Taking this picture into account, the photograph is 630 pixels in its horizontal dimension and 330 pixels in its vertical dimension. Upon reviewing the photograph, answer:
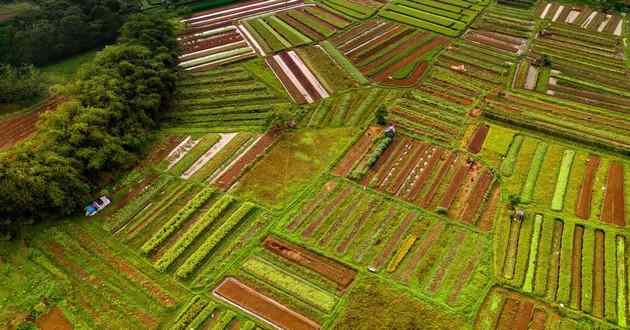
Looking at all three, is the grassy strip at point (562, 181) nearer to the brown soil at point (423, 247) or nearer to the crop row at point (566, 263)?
the crop row at point (566, 263)

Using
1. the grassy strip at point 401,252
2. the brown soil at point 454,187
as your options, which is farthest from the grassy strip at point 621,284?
the grassy strip at point 401,252

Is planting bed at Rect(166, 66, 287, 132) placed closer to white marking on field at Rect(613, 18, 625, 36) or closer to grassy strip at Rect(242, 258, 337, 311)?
grassy strip at Rect(242, 258, 337, 311)

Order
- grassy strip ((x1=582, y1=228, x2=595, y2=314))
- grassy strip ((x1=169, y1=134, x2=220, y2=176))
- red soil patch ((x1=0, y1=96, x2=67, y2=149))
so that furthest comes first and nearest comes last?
red soil patch ((x1=0, y1=96, x2=67, y2=149)) → grassy strip ((x1=169, y1=134, x2=220, y2=176)) → grassy strip ((x1=582, y1=228, x2=595, y2=314))

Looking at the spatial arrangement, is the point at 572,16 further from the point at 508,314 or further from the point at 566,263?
the point at 508,314

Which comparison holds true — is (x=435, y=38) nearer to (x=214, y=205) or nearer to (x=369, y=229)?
(x=369, y=229)

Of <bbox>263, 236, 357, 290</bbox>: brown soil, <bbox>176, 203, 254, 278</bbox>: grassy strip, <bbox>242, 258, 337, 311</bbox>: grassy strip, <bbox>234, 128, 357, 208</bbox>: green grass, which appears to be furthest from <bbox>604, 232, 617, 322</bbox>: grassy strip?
<bbox>176, 203, 254, 278</bbox>: grassy strip

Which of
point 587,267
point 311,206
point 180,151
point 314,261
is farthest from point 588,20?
point 180,151

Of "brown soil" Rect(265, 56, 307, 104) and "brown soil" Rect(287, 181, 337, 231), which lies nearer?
"brown soil" Rect(287, 181, 337, 231)
